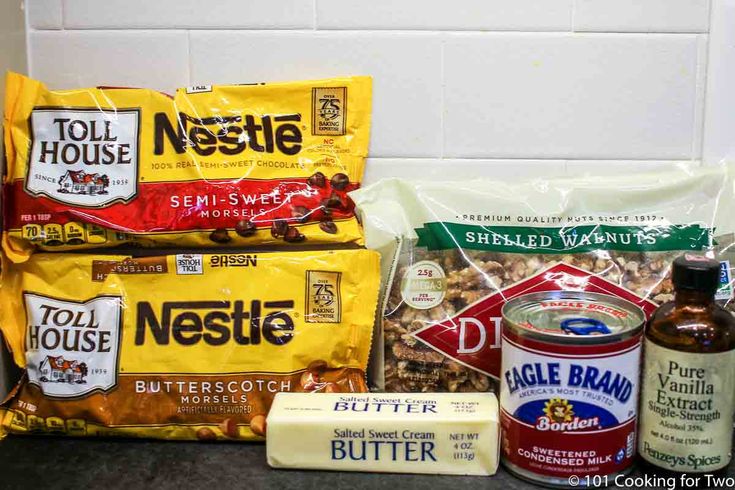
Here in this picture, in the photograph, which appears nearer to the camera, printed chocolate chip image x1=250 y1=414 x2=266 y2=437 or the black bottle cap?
the black bottle cap

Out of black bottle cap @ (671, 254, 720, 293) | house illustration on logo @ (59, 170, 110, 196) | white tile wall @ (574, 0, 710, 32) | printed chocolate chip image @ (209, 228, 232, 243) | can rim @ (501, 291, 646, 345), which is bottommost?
can rim @ (501, 291, 646, 345)

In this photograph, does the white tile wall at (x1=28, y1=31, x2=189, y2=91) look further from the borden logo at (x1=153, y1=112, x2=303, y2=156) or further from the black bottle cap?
the black bottle cap

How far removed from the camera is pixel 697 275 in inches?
28.8

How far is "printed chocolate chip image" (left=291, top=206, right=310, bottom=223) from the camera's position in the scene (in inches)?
35.3

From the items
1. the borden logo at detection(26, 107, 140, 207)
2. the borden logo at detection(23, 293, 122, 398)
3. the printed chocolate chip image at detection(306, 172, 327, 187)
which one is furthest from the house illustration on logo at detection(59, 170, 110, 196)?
the printed chocolate chip image at detection(306, 172, 327, 187)

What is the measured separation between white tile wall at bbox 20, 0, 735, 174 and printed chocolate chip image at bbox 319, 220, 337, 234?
0.34 ft

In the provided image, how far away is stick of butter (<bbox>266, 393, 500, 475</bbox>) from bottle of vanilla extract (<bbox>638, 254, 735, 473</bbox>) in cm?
16

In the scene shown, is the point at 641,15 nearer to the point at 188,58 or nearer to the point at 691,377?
the point at 691,377

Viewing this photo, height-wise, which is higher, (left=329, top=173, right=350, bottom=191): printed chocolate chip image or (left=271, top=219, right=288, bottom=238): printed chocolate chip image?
(left=329, top=173, right=350, bottom=191): printed chocolate chip image

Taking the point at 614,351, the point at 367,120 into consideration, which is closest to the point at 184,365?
the point at 367,120

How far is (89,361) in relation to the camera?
880mm

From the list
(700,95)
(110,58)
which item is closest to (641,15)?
(700,95)

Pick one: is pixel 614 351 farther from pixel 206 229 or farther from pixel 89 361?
pixel 89 361

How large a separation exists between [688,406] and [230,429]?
1.61ft
